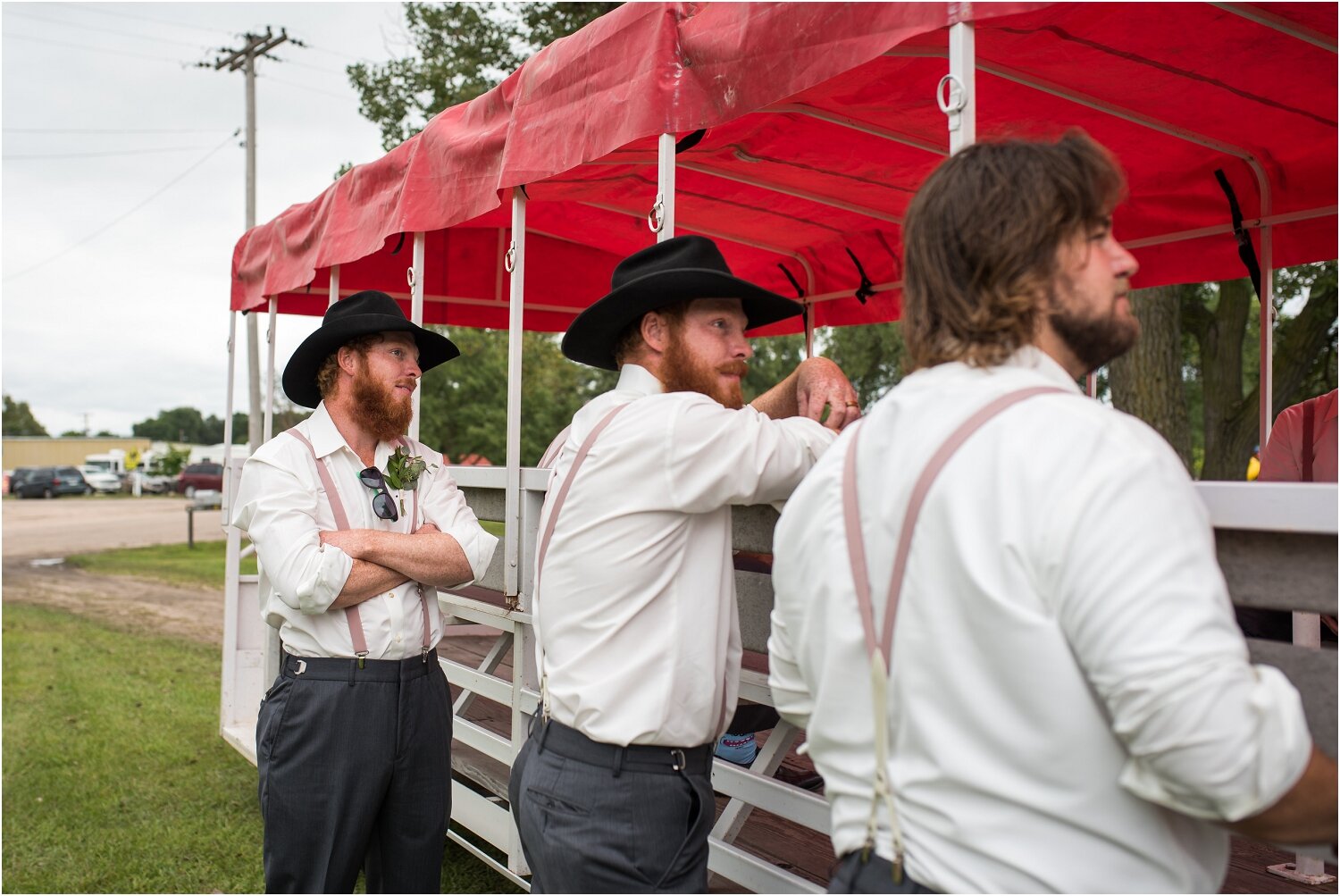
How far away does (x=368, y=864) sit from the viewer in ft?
11.6

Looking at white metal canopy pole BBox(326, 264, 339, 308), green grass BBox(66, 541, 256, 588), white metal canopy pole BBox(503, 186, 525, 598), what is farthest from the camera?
green grass BBox(66, 541, 256, 588)

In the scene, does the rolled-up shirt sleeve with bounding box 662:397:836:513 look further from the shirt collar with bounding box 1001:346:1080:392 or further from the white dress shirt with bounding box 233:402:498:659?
the white dress shirt with bounding box 233:402:498:659

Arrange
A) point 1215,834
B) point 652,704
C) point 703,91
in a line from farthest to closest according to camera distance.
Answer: point 703,91
point 652,704
point 1215,834

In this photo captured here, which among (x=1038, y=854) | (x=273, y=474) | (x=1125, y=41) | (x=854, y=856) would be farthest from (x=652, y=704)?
(x=1125, y=41)

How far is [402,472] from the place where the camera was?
11.8ft

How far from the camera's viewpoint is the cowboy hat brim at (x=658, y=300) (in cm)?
245

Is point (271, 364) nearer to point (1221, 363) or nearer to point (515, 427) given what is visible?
point (515, 427)

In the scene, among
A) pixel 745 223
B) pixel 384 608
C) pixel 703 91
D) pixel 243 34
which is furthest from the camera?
pixel 243 34

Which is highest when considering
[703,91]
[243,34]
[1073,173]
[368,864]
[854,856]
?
[243,34]

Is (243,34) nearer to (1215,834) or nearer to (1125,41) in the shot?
(1125,41)

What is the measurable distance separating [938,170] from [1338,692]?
101 centimetres

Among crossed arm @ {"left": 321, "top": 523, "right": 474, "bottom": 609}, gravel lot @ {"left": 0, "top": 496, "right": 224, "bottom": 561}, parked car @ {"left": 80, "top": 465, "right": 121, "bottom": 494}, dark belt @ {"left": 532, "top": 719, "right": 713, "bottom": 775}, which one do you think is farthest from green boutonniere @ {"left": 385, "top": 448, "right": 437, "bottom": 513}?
parked car @ {"left": 80, "top": 465, "right": 121, "bottom": 494}

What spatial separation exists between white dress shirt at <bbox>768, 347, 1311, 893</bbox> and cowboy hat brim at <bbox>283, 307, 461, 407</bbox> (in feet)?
8.12

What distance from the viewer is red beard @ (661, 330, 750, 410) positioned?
2.53m
